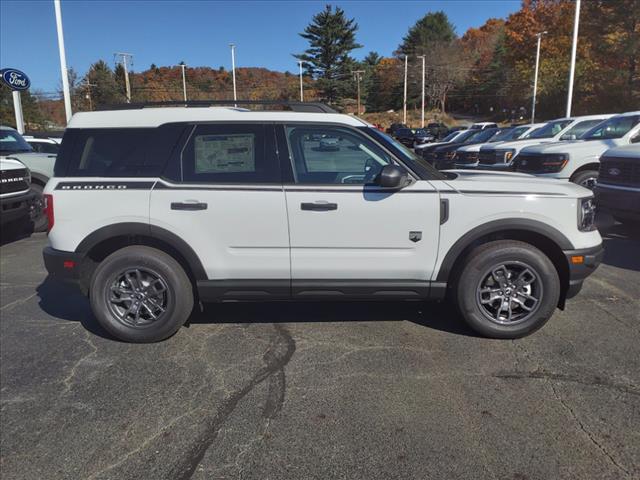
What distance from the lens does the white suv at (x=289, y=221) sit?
3.79 meters

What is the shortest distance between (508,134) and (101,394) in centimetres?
1535

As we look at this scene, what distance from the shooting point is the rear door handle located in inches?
149

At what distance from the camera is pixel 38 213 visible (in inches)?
337

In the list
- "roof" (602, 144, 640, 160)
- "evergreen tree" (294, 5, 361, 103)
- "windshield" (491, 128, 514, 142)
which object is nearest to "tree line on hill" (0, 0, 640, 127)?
"evergreen tree" (294, 5, 361, 103)

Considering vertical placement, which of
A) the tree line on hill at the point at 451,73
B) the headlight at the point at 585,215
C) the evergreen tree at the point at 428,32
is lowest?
the headlight at the point at 585,215

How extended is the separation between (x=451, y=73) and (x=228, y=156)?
7182 cm

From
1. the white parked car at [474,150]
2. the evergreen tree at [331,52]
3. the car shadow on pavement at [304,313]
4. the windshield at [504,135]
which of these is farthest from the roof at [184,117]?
the evergreen tree at [331,52]

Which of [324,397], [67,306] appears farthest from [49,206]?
[324,397]

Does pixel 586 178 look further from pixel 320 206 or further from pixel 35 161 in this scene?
pixel 35 161

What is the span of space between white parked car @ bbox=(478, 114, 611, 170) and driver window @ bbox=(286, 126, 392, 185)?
839 centimetres

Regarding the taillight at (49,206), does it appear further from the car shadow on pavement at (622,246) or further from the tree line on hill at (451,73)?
the tree line on hill at (451,73)

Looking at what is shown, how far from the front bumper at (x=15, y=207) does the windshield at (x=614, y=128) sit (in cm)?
1044

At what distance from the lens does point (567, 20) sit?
45.3 meters

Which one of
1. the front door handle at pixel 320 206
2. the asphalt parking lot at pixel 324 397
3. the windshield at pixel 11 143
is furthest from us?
the windshield at pixel 11 143
